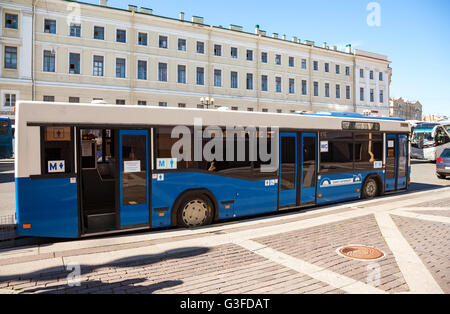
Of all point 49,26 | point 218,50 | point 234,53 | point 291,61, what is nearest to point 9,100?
point 49,26

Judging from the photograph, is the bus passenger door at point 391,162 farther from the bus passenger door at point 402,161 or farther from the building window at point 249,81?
the building window at point 249,81

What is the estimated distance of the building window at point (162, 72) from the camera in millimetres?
38406

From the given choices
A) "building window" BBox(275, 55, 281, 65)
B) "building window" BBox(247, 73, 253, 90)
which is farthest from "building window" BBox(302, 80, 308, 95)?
"building window" BBox(247, 73, 253, 90)

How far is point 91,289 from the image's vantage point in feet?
15.2

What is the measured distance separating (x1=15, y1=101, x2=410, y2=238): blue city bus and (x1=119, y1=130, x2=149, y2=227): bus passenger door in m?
0.02

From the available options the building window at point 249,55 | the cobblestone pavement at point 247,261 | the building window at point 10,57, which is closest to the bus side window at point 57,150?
the cobblestone pavement at point 247,261

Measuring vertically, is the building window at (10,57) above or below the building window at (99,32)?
below

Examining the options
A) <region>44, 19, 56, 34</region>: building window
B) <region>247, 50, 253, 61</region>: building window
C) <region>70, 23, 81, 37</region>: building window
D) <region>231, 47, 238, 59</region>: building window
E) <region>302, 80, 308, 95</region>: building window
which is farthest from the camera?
<region>302, 80, 308, 95</region>: building window

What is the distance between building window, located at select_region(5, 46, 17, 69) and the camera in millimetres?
32100

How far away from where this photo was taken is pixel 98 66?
35375 millimetres

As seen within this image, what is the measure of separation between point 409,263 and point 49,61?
36.0 metres

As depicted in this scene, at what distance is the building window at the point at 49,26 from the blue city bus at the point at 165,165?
100ft

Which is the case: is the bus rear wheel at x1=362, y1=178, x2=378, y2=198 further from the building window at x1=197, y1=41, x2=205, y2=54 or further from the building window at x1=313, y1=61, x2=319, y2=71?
the building window at x1=313, y1=61, x2=319, y2=71

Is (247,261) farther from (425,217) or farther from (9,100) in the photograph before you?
(9,100)
